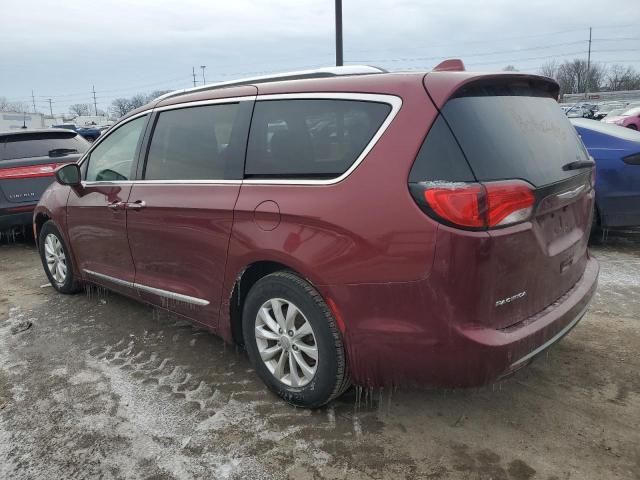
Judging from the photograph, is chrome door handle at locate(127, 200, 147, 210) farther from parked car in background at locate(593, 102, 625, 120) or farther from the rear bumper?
parked car in background at locate(593, 102, 625, 120)

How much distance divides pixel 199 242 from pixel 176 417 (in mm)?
1011

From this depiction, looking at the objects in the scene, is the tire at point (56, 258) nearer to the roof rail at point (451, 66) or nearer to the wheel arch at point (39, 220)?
the wheel arch at point (39, 220)

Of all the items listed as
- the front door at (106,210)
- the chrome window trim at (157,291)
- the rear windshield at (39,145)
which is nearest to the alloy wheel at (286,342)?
the chrome window trim at (157,291)

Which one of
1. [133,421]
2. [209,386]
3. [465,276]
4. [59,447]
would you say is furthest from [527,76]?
[59,447]

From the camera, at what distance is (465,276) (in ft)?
7.36

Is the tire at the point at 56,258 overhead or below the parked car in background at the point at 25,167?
below

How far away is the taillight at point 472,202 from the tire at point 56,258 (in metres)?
3.78

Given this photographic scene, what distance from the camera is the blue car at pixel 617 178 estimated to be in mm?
5633

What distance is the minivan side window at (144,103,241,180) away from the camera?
10.6ft

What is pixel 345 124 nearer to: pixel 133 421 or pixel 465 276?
pixel 465 276

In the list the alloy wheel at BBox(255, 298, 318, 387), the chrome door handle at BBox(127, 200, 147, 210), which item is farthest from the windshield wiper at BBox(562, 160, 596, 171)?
the chrome door handle at BBox(127, 200, 147, 210)

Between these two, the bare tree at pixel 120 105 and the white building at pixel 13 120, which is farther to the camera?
the bare tree at pixel 120 105

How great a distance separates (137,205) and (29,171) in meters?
4.31

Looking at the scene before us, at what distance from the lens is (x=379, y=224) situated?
239 cm
